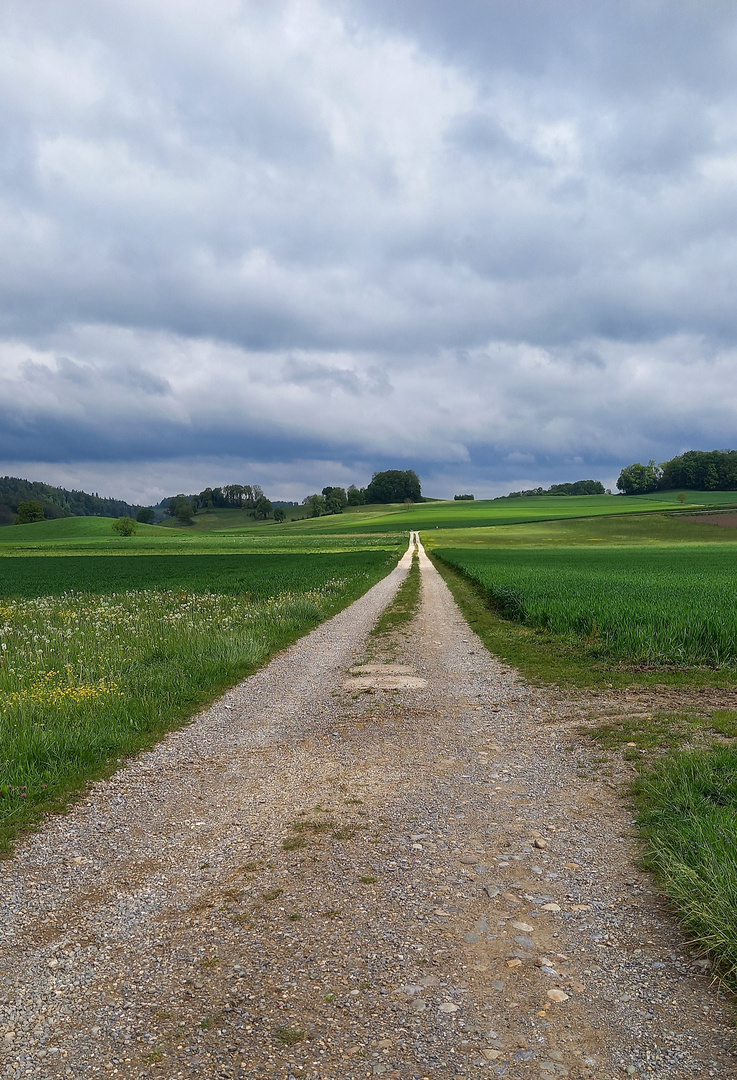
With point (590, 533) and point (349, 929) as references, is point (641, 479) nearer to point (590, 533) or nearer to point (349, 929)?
point (590, 533)

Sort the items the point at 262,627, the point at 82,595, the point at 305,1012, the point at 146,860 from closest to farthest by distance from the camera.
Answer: the point at 305,1012, the point at 146,860, the point at 262,627, the point at 82,595

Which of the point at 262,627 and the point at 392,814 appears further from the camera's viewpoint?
the point at 262,627

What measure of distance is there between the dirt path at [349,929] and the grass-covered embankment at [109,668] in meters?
0.80

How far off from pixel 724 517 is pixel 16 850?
123 metres

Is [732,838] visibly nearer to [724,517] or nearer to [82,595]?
[82,595]

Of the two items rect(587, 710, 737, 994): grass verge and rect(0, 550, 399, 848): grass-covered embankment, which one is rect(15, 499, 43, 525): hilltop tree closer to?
rect(0, 550, 399, 848): grass-covered embankment

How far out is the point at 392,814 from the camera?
23.2 feet

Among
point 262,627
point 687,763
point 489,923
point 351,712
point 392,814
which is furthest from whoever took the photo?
point 262,627

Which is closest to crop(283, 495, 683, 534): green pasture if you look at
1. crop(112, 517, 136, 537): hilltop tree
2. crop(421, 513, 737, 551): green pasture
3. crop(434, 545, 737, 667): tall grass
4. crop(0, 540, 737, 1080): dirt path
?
crop(421, 513, 737, 551): green pasture

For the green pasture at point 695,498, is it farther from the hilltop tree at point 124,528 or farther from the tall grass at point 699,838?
the tall grass at point 699,838

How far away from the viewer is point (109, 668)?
528 inches

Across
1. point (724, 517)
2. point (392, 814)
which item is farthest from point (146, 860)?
point (724, 517)

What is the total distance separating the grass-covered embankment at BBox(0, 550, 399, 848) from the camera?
8.38 meters

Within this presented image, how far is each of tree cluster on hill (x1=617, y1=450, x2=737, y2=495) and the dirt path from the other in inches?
7660
